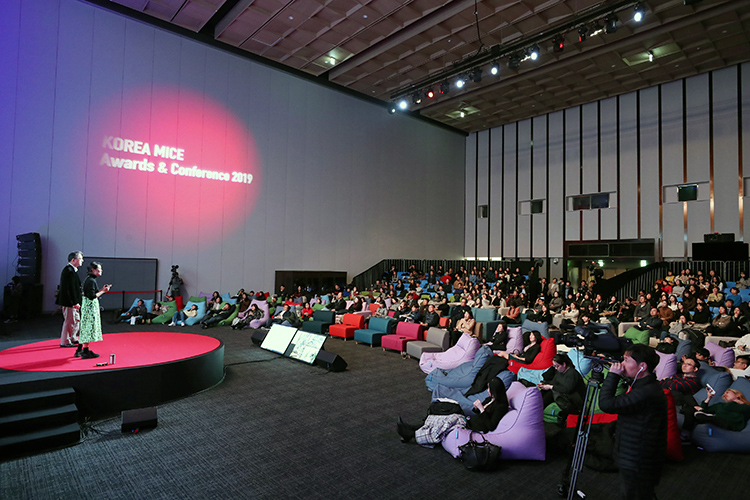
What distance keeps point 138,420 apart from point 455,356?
4746mm

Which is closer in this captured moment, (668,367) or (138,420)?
(138,420)

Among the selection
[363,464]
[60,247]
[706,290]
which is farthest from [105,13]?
[706,290]

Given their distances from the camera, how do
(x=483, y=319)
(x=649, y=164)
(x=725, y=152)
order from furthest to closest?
(x=649, y=164) → (x=725, y=152) → (x=483, y=319)

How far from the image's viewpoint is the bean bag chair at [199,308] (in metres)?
11.8

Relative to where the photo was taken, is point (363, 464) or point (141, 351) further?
point (141, 351)

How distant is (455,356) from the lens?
23.6 ft

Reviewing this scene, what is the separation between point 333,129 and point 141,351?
1332 cm

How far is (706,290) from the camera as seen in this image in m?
11.2

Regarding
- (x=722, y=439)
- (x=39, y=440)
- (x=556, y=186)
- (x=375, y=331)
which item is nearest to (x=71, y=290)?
(x=39, y=440)

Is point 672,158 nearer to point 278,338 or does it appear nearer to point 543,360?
point 543,360

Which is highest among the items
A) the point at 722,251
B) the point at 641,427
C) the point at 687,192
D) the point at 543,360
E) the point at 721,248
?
the point at 687,192

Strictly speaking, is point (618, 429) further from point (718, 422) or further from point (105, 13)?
point (105, 13)

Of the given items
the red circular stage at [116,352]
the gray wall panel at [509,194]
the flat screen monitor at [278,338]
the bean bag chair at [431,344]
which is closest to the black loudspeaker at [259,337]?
the flat screen monitor at [278,338]

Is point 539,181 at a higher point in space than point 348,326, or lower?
higher
